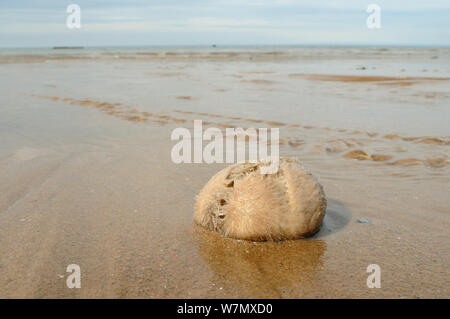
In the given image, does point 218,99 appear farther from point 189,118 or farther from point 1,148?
point 1,148

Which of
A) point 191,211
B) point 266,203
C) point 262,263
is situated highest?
point 266,203

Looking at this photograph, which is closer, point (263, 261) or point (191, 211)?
point (263, 261)

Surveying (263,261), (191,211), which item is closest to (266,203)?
(263,261)

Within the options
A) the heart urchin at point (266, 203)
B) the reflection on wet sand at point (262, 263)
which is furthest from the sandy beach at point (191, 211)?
the heart urchin at point (266, 203)

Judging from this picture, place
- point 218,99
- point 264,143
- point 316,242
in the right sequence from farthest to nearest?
point 218,99
point 264,143
point 316,242

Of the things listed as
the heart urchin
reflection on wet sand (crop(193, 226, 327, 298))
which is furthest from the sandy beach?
the heart urchin

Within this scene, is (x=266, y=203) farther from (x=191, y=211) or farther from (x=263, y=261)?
(x=191, y=211)

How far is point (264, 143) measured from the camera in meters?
6.51

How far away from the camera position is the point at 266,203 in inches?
116

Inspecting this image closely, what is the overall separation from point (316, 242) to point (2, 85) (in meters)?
15.1

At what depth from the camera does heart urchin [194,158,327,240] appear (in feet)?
9.73

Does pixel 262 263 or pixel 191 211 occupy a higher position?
pixel 191 211

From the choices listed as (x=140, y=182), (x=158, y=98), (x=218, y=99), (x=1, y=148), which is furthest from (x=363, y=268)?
(x=158, y=98)

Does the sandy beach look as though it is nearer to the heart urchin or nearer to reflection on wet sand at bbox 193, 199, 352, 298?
reflection on wet sand at bbox 193, 199, 352, 298
